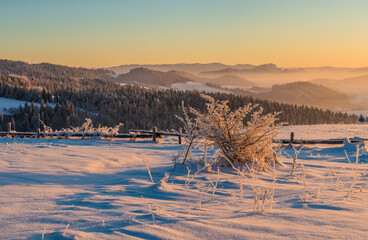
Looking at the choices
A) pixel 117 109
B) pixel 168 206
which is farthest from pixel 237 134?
pixel 117 109

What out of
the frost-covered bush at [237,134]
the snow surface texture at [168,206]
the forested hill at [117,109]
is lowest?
the snow surface texture at [168,206]

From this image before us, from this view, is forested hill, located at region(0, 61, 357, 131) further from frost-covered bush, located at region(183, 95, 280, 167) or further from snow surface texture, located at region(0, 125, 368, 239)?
snow surface texture, located at region(0, 125, 368, 239)

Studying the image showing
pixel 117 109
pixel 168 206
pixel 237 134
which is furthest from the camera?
pixel 117 109

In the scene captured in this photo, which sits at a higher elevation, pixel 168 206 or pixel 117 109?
pixel 117 109

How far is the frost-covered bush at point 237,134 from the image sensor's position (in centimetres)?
651

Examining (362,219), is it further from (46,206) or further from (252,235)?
(46,206)

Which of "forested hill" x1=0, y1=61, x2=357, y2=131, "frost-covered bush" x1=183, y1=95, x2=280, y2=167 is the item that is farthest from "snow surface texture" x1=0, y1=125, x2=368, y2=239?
"forested hill" x1=0, y1=61, x2=357, y2=131

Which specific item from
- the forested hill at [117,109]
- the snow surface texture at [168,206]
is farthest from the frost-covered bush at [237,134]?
the forested hill at [117,109]

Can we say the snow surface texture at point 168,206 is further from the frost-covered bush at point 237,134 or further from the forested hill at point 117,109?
the forested hill at point 117,109

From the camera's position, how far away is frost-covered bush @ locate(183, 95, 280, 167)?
651cm

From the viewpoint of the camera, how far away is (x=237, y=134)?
6.58m

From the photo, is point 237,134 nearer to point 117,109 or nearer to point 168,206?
point 168,206

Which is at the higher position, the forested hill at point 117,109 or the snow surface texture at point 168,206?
the forested hill at point 117,109

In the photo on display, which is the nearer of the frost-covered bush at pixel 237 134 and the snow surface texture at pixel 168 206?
the snow surface texture at pixel 168 206
